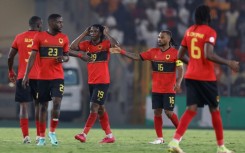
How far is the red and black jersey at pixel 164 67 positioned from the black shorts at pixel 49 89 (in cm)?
204

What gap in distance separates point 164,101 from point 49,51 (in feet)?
8.64

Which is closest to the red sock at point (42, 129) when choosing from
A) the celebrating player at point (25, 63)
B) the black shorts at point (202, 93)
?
the celebrating player at point (25, 63)

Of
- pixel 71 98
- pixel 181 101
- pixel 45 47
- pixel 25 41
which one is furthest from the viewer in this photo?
pixel 71 98

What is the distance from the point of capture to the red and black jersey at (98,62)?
54.1 ft

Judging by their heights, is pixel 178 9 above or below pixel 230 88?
above

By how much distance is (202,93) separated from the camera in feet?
42.4

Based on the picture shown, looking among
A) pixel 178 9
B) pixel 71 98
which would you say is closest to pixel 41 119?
pixel 71 98

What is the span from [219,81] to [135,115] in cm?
296

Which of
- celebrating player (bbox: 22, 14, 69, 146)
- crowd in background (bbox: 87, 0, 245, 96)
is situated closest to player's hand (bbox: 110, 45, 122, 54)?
celebrating player (bbox: 22, 14, 69, 146)

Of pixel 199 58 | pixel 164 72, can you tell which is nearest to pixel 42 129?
pixel 164 72

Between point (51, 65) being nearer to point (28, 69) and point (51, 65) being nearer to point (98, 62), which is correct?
point (28, 69)

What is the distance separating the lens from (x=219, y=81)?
1102 inches

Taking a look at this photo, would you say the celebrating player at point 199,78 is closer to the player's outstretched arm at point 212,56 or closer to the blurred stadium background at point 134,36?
the player's outstretched arm at point 212,56

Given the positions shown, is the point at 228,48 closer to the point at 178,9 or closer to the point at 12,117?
the point at 178,9
